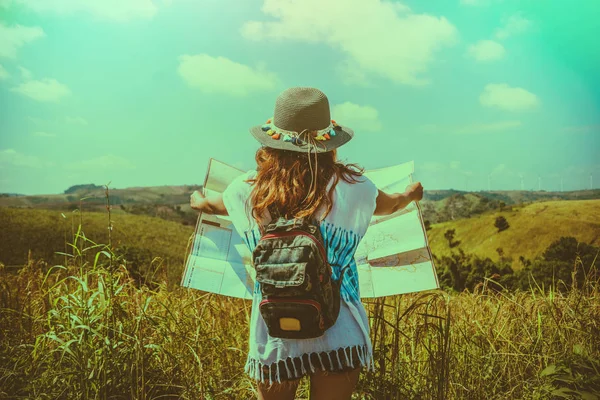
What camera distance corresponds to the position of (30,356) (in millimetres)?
2768

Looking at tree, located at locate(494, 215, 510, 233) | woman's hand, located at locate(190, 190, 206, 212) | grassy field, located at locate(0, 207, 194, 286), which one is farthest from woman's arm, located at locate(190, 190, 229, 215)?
tree, located at locate(494, 215, 510, 233)

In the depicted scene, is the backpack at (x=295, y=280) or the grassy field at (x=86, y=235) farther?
the grassy field at (x=86, y=235)

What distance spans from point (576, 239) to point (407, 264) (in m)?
4.31

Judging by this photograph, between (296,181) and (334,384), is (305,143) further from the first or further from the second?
(334,384)

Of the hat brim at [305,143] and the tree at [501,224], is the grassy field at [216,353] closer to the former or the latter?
the hat brim at [305,143]

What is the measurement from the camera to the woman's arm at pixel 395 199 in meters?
1.96

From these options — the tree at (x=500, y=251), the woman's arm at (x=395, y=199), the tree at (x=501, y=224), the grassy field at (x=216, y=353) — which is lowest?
the grassy field at (x=216, y=353)

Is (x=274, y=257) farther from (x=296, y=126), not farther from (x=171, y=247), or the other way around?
(x=171, y=247)

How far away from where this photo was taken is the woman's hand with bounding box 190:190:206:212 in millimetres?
2160

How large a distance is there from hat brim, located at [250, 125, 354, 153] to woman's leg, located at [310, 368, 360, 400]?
0.79m

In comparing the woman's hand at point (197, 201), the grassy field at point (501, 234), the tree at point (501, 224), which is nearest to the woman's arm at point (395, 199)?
the woman's hand at point (197, 201)

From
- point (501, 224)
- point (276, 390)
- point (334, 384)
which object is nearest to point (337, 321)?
point (334, 384)

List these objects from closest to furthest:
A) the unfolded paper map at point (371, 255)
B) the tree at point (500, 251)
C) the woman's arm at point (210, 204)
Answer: the woman's arm at point (210, 204) → the unfolded paper map at point (371, 255) → the tree at point (500, 251)

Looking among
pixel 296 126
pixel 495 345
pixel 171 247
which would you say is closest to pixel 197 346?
pixel 296 126
